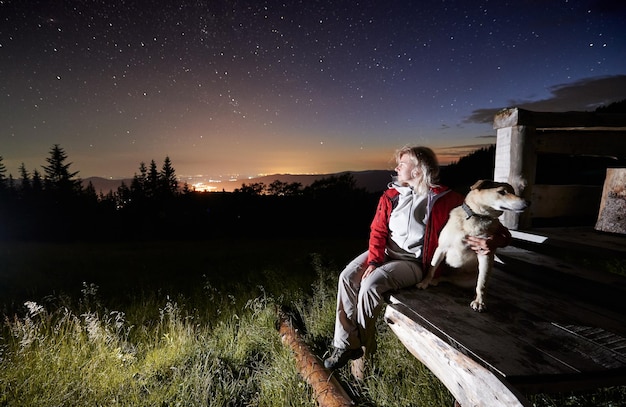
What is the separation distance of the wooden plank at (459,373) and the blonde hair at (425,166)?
52.3 inches

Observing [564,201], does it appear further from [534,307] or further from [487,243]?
[487,243]

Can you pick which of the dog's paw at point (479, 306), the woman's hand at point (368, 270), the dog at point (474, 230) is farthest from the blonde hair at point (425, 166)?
the dog's paw at point (479, 306)

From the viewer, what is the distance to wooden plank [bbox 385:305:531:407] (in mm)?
1626

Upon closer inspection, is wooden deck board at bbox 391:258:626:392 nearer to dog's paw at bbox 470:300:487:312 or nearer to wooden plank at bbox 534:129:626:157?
dog's paw at bbox 470:300:487:312

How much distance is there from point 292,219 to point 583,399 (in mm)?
35799

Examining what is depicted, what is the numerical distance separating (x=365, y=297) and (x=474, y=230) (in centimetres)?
115

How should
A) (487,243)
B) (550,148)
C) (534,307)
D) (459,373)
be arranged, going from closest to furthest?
(459,373), (487,243), (534,307), (550,148)

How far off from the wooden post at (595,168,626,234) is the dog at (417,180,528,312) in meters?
2.04

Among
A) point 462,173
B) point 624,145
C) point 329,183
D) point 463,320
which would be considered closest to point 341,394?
point 463,320

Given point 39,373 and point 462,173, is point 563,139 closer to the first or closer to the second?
point 39,373

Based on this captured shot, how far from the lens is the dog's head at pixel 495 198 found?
2.26 metres

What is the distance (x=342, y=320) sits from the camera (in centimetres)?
327

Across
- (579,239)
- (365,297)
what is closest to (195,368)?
(365,297)

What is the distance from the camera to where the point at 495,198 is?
2.40m
